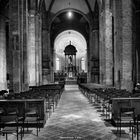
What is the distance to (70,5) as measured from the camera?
3216cm

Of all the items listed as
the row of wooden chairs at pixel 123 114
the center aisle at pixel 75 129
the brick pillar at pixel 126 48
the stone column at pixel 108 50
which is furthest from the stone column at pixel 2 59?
the center aisle at pixel 75 129

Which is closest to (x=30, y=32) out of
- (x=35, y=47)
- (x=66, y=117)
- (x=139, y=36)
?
(x=35, y=47)

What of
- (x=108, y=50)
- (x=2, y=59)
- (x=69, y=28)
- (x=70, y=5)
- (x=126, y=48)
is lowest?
(x=2, y=59)

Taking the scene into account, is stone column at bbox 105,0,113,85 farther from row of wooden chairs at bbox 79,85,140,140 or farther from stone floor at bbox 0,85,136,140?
stone floor at bbox 0,85,136,140

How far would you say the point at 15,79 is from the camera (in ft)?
46.1

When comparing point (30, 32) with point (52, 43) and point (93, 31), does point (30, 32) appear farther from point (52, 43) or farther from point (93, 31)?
point (52, 43)

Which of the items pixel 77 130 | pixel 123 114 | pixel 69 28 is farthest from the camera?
pixel 69 28

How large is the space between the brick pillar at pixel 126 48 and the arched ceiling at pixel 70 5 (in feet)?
55.1

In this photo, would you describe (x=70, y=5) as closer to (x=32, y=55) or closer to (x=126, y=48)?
(x=32, y=55)

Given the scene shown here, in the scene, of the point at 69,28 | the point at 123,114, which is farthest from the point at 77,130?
the point at 69,28

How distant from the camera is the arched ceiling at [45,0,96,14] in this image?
30309 millimetres

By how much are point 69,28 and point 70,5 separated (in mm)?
6479

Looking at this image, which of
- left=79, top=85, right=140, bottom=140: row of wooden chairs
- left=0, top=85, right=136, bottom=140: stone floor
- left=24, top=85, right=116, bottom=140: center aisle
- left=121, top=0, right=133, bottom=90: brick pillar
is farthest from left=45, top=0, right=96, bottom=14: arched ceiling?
left=0, top=85, right=136, bottom=140: stone floor

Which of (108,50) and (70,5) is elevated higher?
(70,5)
